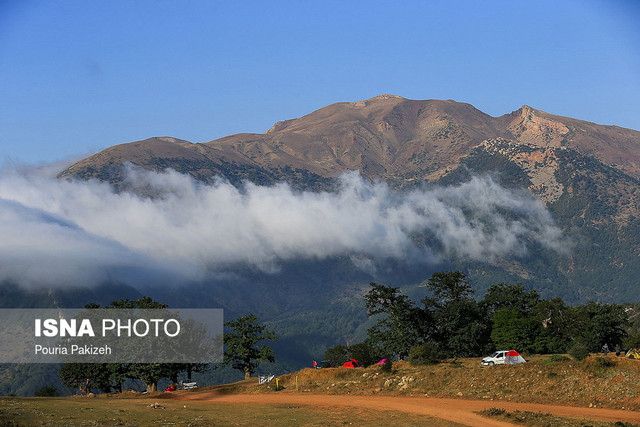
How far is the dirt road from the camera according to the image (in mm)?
63062

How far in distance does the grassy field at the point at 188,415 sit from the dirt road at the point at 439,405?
288 cm

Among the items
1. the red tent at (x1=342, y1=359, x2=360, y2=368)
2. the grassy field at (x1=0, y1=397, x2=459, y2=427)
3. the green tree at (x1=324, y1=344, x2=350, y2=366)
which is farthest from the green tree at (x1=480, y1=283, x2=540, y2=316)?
the grassy field at (x1=0, y1=397, x2=459, y2=427)

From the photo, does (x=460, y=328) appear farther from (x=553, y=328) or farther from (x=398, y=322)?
(x=553, y=328)

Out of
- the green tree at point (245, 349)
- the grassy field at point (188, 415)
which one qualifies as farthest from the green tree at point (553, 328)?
the grassy field at point (188, 415)

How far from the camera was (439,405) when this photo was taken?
7094 cm

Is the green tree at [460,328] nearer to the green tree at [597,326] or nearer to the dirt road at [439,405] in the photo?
the green tree at [597,326]

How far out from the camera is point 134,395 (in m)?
96.3

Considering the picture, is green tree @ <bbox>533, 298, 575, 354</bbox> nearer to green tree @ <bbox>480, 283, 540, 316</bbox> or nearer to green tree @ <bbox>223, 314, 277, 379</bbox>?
green tree @ <bbox>480, 283, 540, 316</bbox>

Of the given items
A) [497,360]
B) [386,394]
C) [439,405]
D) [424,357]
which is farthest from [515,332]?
[439,405]

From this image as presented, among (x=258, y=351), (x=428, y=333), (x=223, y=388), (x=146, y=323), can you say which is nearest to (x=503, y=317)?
(x=428, y=333)

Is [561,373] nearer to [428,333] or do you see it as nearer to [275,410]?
[275,410]

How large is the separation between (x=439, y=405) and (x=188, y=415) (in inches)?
1015

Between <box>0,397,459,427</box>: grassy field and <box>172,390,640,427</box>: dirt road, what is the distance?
9.45 feet

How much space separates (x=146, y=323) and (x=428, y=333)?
51.1 m
